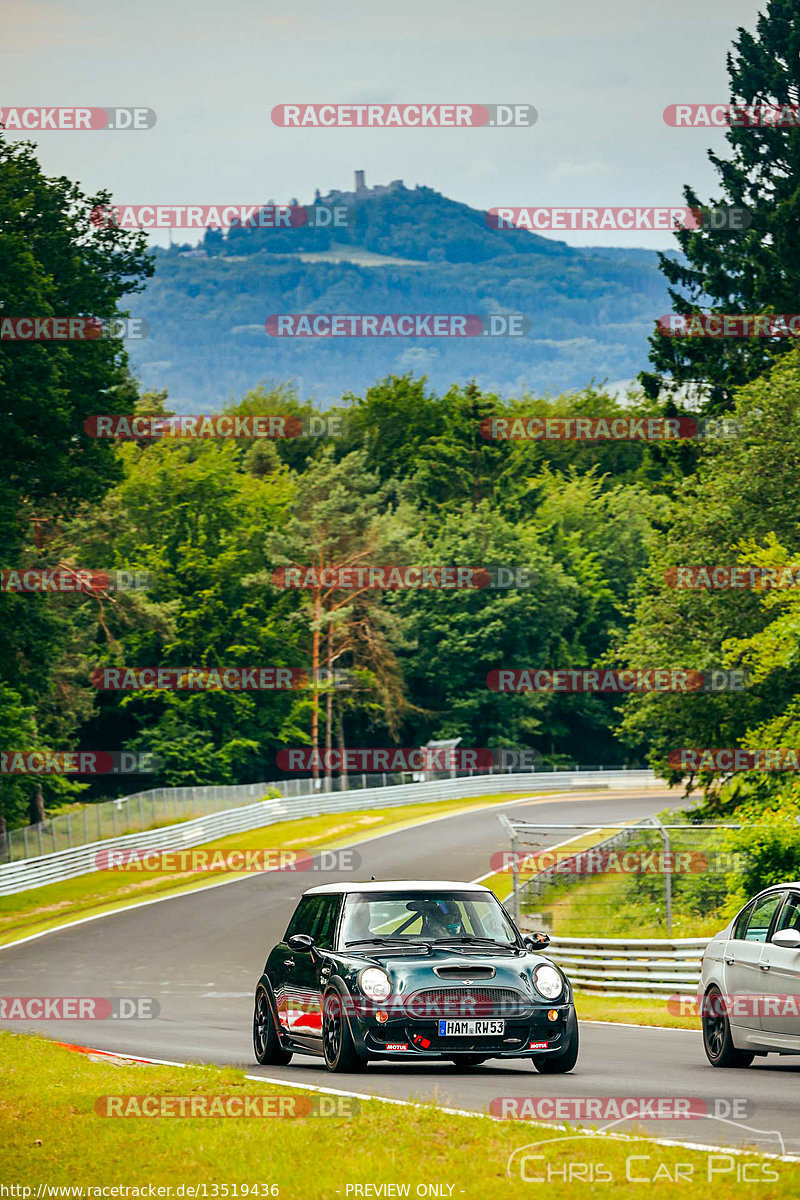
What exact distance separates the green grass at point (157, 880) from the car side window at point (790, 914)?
29.6 metres

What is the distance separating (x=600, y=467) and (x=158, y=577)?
1576 inches

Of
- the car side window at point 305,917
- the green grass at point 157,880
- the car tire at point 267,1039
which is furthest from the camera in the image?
the green grass at point 157,880

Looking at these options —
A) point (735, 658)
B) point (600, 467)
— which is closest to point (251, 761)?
point (600, 467)

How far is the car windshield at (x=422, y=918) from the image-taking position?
44.5ft

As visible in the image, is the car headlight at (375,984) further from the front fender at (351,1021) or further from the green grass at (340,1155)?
the green grass at (340,1155)

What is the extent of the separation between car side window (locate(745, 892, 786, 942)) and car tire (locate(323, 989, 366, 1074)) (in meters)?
3.54

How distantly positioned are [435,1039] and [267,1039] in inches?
98.9

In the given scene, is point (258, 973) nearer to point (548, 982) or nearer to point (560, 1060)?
point (560, 1060)

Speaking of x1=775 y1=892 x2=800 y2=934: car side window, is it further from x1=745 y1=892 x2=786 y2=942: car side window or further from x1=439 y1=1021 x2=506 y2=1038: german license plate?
x1=439 y1=1021 x2=506 y2=1038: german license plate

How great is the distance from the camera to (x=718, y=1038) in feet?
46.3

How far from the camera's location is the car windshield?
13.6 metres

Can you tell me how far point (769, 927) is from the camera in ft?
44.5

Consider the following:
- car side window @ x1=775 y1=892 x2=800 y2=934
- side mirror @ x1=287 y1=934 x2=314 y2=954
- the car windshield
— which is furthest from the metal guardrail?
car side window @ x1=775 y1=892 x2=800 y2=934

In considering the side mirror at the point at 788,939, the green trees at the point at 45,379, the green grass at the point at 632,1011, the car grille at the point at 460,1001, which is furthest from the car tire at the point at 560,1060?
the green trees at the point at 45,379
